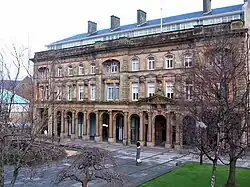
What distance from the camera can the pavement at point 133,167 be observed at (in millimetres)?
19119

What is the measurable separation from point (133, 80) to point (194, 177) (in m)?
20.8

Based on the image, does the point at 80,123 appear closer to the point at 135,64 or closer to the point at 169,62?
the point at 135,64

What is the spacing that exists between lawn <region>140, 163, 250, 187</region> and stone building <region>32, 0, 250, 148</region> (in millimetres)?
9180

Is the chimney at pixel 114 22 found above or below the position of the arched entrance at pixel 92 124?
above

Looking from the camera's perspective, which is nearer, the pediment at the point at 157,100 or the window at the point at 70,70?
the pediment at the point at 157,100

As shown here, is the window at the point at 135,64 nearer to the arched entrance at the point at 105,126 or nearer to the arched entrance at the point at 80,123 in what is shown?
the arched entrance at the point at 105,126

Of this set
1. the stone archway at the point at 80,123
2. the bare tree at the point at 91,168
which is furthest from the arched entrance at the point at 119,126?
the bare tree at the point at 91,168

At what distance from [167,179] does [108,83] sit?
78.0 ft

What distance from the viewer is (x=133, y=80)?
130 feet

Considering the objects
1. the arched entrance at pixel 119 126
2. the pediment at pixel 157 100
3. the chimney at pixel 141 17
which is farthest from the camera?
the chimney at pixel 141 17

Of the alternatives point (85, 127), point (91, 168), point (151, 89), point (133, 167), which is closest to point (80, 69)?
point (85, 127)

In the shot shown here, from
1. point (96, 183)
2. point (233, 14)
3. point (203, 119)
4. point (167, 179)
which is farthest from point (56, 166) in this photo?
point (233, 14)

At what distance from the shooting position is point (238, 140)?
53.3 ft

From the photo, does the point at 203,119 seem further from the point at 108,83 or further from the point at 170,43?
the point at 108,83
